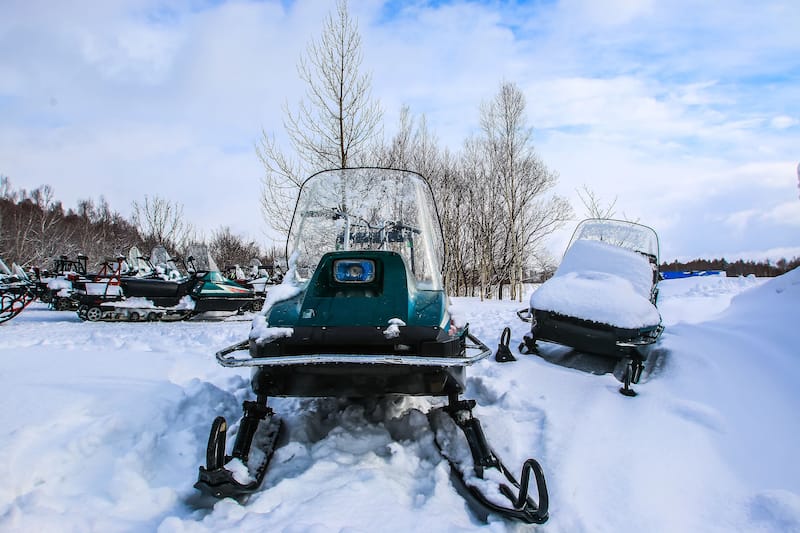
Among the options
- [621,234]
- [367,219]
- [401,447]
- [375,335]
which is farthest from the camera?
[621,234]

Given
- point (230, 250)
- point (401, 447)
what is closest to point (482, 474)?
point (401, 447)

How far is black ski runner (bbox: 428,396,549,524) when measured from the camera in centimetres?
187

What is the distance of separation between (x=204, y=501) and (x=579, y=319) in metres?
3.69

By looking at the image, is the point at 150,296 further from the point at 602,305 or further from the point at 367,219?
the point at 602,305

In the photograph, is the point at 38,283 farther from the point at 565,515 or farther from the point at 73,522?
the point at 565,515

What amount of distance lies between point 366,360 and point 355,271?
828 mm

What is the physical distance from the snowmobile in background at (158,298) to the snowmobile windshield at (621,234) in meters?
7.81

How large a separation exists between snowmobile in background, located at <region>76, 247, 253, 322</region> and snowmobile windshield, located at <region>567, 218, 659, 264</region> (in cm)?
781

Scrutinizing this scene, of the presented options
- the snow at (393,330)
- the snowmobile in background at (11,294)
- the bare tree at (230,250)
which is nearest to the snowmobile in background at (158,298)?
the snowmobile in background at (11,294)

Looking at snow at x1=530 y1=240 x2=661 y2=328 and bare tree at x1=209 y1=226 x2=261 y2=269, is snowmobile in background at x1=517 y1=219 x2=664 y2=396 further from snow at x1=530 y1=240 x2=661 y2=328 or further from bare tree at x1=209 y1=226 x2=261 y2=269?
bare tree at x1=209 y1=226 x2=261 y2=269

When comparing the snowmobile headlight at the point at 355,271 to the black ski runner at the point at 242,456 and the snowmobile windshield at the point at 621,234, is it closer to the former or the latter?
the black ski runner at the point at 242,456

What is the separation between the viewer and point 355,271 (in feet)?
9.19

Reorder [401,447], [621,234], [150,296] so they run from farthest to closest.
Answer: [150,296] → [621,234] → [401,447]

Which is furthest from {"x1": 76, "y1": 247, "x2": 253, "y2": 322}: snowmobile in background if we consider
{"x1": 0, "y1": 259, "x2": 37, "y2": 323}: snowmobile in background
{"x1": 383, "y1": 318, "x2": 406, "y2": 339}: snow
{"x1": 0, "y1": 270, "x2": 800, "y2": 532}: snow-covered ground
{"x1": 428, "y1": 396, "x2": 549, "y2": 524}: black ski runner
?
{"x1": 383, "y1": 318, "x2": 406, "y2": 339}: snow
